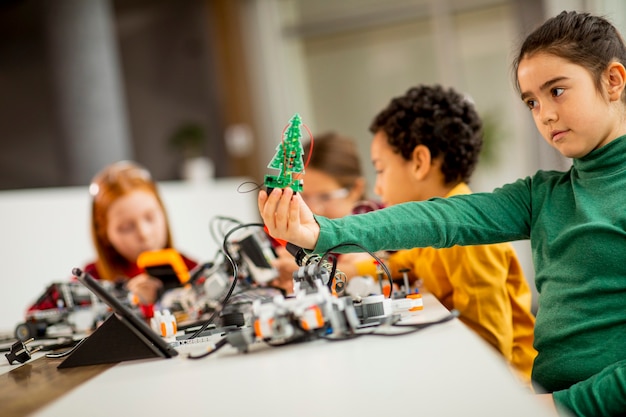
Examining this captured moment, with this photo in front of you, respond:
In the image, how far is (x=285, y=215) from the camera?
3.56 feet

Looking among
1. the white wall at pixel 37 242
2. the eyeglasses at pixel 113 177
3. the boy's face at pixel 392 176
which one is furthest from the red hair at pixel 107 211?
the boy's face at pixel 392 176

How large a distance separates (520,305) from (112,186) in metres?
1.56

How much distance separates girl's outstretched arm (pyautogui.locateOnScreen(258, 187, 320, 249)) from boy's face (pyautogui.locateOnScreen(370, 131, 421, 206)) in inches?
26.2

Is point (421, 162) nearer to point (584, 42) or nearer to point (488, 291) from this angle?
point (488, 291)

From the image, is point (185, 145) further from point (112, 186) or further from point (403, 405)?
point (403, 405)

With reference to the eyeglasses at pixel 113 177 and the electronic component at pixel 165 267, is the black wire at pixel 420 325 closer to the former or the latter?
the electronic component at pixel 165 267

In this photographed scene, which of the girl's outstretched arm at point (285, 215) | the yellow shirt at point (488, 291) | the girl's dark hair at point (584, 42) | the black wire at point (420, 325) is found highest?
the girl's dark hair at point (584, 42)

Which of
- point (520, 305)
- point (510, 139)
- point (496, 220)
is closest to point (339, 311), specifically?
point (496, 220)

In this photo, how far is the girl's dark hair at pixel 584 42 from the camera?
1.19 meters

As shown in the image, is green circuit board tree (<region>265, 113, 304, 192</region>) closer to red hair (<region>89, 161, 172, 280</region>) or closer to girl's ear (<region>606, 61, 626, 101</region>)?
girl's ear (<region>606, 61, 626, 101</region>)

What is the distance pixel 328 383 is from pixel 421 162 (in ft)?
3.39

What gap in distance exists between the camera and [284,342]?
1003 mm

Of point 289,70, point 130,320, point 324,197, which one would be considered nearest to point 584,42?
point 130,320

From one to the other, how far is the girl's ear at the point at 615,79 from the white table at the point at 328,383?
56cm
